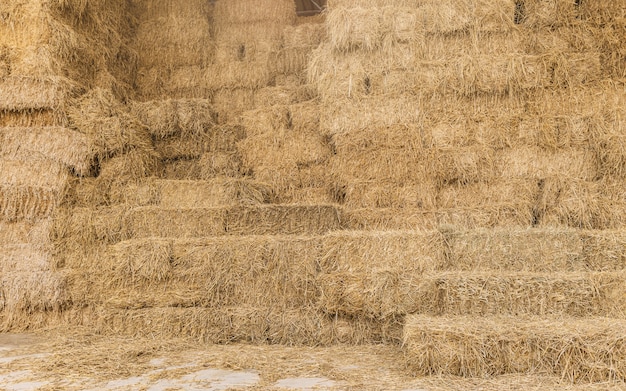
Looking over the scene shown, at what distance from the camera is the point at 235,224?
4.61 metres

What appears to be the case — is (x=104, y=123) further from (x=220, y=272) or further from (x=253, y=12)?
(x=253, y=12)

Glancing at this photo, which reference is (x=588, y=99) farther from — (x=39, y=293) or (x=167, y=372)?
(x=39, y=293)

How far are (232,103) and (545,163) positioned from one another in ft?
12.0

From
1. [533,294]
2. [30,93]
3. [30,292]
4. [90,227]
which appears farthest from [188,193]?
[533,294]

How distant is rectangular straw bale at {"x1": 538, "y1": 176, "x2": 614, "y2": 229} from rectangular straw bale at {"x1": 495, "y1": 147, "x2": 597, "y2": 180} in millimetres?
103

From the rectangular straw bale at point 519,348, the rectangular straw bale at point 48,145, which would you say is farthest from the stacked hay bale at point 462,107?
the rectangular straw bale at point 48,145

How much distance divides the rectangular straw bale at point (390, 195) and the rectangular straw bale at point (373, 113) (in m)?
0.55

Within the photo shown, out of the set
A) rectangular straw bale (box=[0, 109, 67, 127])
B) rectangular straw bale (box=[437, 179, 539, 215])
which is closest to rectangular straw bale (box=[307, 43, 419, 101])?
rectangular straw bale (box=[437, 179, 539, 215])

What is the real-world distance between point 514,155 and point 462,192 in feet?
1.86

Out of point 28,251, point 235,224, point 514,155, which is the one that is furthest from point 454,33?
point 28,251

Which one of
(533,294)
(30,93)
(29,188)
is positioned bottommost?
(533,294)

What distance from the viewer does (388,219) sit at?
4820 mm

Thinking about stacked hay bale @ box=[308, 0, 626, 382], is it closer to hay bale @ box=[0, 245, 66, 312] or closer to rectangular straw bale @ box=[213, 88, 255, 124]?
rectangular straw bale @ box=[213, 88, 255, 124]

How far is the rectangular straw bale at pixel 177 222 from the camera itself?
4594 mm
